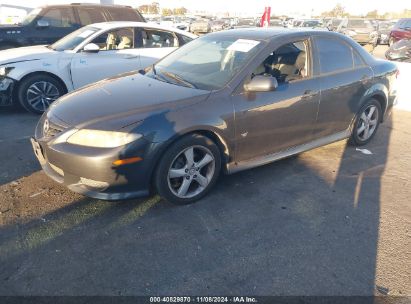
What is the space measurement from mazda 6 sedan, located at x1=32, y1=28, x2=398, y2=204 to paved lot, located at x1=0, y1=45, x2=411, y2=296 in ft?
0.93

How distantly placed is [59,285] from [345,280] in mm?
2015

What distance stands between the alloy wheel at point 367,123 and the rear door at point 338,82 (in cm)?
37

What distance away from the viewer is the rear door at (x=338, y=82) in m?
4.02

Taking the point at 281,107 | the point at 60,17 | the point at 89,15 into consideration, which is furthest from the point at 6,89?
the point at 281,107

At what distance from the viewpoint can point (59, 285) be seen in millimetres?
2318

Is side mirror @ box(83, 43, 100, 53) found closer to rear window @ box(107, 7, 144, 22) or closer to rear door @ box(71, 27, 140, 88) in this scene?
rear door @ box(71, 27, 140, 88)

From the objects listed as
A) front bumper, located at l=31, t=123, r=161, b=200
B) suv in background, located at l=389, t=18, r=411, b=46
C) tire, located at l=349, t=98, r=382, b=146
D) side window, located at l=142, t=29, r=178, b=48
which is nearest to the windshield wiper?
front bumper, located at l=31, t=123, r=161, b=200

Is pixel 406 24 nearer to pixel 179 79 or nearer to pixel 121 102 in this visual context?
pixel 179 79

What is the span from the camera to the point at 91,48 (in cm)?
602

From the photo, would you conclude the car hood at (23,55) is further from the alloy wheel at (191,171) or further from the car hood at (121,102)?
the alloy wheel at (191,171)

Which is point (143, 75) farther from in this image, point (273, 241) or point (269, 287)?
point (269, 287)

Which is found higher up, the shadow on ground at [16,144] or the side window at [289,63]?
the side window at [289,63]

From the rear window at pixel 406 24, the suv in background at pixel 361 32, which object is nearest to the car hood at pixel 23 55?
the suv in background at pixel 361 32

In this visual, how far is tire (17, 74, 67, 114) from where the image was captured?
5855 mm
